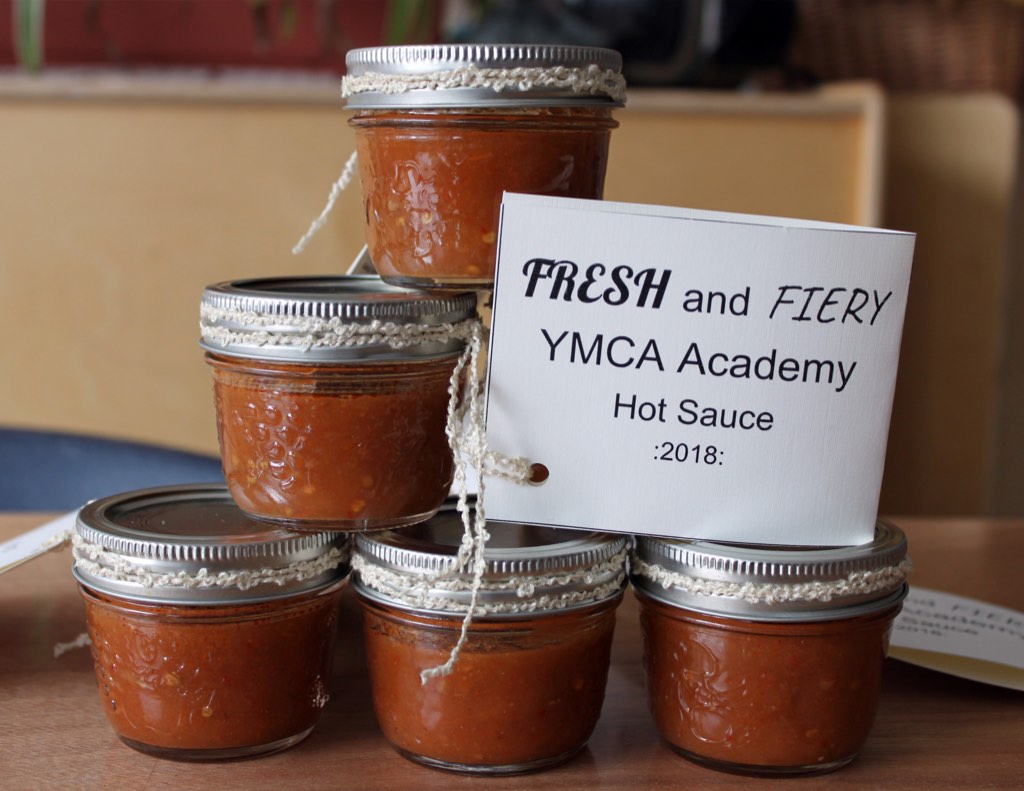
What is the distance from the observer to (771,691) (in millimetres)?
718

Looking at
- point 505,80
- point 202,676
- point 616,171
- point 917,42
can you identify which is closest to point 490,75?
point 505,80

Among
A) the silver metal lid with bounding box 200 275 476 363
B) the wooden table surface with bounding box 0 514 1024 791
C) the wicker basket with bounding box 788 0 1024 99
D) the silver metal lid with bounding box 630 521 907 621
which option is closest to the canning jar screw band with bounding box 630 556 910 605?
the silver metal lid with bounding box 630 521 907 621

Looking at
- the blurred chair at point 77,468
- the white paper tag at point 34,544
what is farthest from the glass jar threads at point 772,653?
the blurred chair at point 77,468

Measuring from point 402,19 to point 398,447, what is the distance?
151 centimetres

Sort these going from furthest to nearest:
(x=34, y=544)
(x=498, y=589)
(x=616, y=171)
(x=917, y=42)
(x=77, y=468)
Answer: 1. (x=917, y=42)
2. (x=616, y=171)
3. (x=77, y=468)
4. (x=34, y=544)
5. (x=498, y=589)

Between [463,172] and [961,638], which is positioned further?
[961,638]

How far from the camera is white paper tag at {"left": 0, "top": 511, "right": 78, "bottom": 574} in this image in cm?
86

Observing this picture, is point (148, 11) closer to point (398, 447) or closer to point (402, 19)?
point (402, 19)

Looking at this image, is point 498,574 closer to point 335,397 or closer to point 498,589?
point 498,589

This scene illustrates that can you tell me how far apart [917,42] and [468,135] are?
5.49 feet

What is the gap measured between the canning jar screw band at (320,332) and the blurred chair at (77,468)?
26.1 inches

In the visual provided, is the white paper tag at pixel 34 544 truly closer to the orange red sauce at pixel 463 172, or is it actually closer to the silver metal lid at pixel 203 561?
the silver metal lid at pixel 203 561

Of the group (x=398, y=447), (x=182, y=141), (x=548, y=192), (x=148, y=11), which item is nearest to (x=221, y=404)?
(x=398, y=447)

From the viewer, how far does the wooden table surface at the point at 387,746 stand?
71cm
